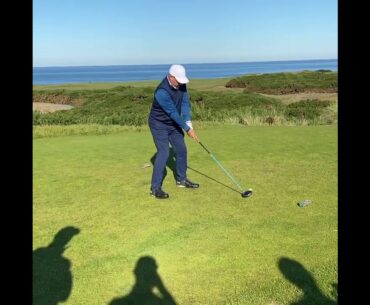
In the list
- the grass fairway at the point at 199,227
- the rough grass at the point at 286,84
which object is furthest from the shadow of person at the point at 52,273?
the rough grass at the point at 286,84

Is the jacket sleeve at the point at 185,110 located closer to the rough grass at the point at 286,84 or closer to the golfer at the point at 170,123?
the golfer at the point at 170,123

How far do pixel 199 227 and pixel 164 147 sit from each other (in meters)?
2.21

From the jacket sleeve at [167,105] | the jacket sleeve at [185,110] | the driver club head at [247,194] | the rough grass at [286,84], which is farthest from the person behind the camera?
the rough grass at [286,84]

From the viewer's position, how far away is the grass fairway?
3.85 metres

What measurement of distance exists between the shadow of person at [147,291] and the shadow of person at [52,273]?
500 mm

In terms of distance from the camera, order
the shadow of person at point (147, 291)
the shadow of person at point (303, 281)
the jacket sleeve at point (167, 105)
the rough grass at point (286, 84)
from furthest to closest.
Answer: the rough grass at point (286, 84) < the jacket sleeve at point (167, 105) < the shadow of person at point (147, 291) < the shadow of person at point (303, 281)

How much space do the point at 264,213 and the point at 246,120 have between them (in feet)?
40.0

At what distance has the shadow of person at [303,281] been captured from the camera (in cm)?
346

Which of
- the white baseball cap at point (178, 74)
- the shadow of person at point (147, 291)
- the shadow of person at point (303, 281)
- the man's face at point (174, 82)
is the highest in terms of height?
the white baseball cap at point (178, 74)

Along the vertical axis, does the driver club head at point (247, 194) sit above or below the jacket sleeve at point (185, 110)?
below

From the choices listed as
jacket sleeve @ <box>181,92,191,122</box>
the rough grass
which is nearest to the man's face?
jacket sleeve @ <box>181,92,191,122</box>

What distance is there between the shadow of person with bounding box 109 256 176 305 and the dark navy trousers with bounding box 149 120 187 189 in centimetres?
278

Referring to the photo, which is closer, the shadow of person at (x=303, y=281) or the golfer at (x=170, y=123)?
the shadow of person at (x=303, y=281)
